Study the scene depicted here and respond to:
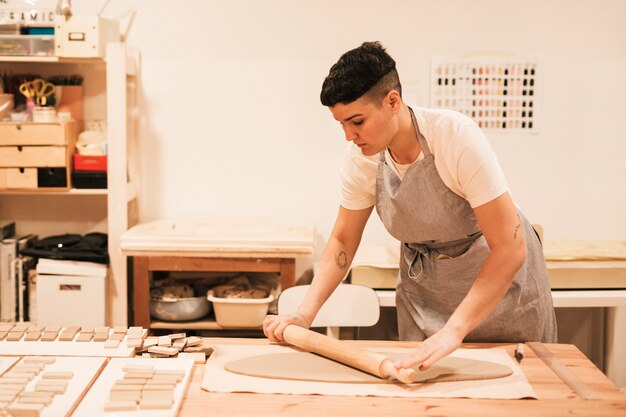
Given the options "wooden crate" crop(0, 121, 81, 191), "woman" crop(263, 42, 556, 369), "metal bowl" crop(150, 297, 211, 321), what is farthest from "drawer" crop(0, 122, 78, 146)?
"woman" crop(263, 42, 556, 369)

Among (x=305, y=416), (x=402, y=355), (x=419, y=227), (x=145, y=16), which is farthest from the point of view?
(x=145, y=16)

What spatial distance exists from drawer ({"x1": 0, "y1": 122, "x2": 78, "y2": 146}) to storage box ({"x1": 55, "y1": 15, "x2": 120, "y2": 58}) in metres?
0.31

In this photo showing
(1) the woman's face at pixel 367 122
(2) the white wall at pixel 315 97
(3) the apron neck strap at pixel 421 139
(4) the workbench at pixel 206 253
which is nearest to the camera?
(1) the woman's face at pixel 367 122

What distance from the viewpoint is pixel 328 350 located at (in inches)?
65.1

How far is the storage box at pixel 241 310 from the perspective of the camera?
2.89 m

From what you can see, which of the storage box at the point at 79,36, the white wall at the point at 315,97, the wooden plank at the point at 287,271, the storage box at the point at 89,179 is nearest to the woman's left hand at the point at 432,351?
the wooden plank at the point at 287,271

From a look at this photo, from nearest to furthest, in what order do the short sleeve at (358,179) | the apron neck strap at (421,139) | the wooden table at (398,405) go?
the wooden table at (398,405)
the apron neck strap at (421,139)
the short sleeve at (358,179)

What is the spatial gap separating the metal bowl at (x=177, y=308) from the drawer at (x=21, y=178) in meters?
0.74

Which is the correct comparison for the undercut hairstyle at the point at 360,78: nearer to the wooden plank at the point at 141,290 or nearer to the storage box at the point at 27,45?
the wooden plank at the point at 141,290

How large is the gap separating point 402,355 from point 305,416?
412mm

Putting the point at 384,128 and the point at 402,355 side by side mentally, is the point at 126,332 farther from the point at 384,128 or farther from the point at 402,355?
the point at 384,128

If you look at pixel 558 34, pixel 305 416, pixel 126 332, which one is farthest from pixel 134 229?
pixel 558 34

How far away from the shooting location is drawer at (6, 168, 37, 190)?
3.02m

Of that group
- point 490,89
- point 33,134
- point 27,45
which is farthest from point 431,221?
point 27,45
